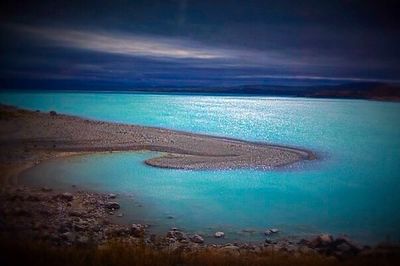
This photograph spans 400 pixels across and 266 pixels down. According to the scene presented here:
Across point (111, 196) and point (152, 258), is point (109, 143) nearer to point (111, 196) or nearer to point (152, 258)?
point (111, 196)

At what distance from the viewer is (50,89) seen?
333cm

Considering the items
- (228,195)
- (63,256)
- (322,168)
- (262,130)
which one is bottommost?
(63,256)

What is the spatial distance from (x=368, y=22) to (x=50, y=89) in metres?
2.38

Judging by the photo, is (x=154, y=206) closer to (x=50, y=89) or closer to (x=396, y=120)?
(x=50, y=89)

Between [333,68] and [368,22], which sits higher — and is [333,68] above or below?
below

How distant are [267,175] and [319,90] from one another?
0.73 meters

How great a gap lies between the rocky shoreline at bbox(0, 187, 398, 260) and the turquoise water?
0.07 meters

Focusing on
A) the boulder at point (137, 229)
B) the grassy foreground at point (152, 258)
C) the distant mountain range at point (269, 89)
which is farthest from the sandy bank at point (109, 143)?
the grassy foreground at point (152, 258)

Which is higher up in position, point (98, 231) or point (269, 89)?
point (269, 89)

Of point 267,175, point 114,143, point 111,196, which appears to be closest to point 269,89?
point 267,175

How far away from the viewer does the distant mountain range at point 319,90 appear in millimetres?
3195

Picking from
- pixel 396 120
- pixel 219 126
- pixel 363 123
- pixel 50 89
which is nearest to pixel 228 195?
pixel 219 126

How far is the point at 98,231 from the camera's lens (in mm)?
3215

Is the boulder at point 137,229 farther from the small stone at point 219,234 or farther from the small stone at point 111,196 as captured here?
the small stone at point 219,234
